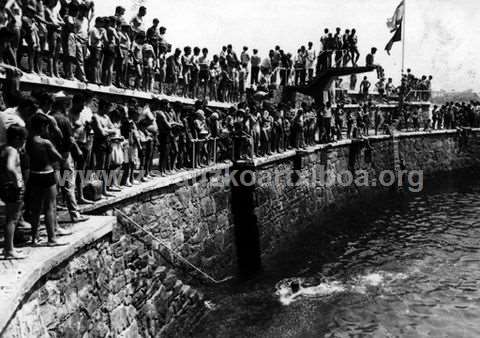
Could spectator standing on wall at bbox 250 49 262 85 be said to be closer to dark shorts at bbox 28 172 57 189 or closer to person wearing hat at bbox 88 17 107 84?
person wearing hat at bbox 88 17 107 84

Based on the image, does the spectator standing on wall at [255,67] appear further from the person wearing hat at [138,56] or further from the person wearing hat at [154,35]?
the person wearing hat at [138,56]

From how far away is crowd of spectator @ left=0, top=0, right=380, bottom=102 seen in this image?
9.59 m

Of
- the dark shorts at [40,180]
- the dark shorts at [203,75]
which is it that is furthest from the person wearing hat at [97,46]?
the dark shorts at [40,180]

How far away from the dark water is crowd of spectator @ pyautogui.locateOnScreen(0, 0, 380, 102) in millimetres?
6382

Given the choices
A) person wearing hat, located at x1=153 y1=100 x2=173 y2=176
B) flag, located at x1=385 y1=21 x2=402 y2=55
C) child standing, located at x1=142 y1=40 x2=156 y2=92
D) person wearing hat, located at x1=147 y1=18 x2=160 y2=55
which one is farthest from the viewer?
flag, located at x1=385 y1=21 x2=402 y2=55

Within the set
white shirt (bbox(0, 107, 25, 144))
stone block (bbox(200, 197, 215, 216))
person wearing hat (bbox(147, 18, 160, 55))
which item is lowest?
stone block (bbox(200, 197, 215, 216))

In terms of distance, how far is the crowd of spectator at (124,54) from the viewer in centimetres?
959

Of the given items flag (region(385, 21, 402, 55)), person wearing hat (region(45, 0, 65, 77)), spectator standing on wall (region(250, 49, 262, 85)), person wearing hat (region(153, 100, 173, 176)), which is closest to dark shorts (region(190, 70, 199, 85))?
spectator standing on wall (region(250, 49, 262, 85))

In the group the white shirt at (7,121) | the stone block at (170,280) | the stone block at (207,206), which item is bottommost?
the stone block at (170,280)

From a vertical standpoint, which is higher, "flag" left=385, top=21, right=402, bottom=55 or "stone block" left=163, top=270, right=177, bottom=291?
"flag" left=385, top=21, right=402, bottom=55

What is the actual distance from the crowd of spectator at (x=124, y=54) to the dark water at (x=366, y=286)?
638cm

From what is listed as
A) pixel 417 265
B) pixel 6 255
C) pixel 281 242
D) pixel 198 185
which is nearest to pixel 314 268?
pixel 281 242

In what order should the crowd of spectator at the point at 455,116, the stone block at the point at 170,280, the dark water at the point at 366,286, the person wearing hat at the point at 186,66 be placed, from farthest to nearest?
the crowd of spectator at the point at 455,116
the person wearing hat at the point at 186,66
the dark water at the point at 366,286
the stone block at the point at 170,280

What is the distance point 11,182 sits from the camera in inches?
204
